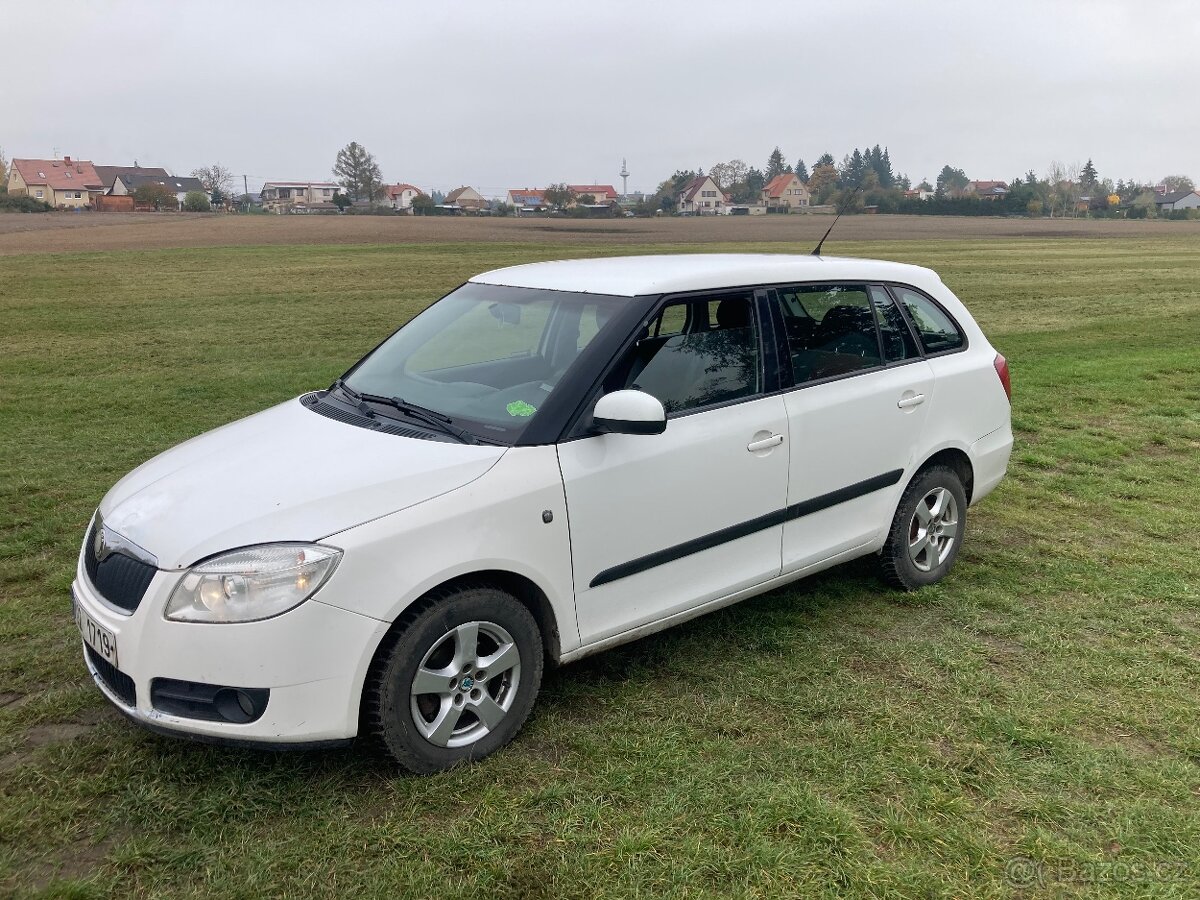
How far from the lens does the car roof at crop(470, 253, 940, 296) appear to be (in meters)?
3.92

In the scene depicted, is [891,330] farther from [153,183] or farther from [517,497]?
[153,183]

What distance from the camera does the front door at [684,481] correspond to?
3.47m

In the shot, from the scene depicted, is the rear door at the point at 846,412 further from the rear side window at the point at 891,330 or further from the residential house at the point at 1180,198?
the residential house at the point at 1180,198

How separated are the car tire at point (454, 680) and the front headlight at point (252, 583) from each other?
336 mm

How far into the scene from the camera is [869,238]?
Result: 48.8 m

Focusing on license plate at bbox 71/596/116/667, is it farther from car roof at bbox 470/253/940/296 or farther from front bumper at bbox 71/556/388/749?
car roof at bbox 470/253/940/296

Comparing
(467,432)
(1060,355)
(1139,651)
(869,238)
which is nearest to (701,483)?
(467,432)

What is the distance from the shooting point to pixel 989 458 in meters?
5.12

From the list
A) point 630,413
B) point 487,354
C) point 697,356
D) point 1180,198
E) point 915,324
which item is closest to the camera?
point 630,413

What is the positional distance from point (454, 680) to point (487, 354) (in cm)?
153

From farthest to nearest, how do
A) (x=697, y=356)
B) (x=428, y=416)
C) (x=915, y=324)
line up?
(x=915, y=324) < (x=697, y=356) < (x=428, y=416)

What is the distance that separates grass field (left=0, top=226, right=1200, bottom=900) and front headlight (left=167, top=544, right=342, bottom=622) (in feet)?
2.25

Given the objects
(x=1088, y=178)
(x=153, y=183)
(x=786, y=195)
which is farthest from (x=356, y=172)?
(x=1088, y=178)

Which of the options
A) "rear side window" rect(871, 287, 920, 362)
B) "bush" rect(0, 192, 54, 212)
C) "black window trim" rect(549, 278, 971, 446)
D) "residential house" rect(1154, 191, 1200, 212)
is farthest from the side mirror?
"residential house" rect(1154, 191, 1200, 212)
